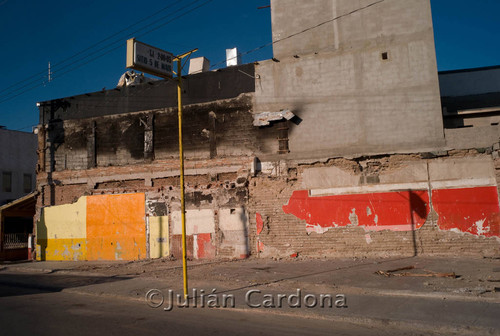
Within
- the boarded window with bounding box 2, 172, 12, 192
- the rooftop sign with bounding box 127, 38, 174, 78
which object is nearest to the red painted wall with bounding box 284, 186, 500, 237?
the rooftop sign with bounding box 127, 38, 174, 78

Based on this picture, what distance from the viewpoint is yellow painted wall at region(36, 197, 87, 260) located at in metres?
19.9

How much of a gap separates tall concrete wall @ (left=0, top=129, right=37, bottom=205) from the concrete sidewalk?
1899 centimetres

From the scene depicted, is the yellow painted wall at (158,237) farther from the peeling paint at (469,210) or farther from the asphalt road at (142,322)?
the peeling paint at (469,210)

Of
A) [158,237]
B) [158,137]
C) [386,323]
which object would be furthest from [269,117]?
[386,323]

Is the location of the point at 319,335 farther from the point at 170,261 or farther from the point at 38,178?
the point at 38,178

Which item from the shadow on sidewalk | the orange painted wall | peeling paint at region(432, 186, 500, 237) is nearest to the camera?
the shadow on sidewalk

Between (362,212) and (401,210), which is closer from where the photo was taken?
(401,210)

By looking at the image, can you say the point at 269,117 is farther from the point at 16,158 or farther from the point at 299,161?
the point at 16,158

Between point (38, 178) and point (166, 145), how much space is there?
7.88m

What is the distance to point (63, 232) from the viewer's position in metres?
20.4

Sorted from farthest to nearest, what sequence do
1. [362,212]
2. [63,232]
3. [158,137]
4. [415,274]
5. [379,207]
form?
[63,232], [158,137], [362,212], [379,207], [415,274]

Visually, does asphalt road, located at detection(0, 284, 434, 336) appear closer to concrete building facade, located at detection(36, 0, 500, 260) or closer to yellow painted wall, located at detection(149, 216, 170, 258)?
concrete building facade, located at detection(36, 0, 500, 260)

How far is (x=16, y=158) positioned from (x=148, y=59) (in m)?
30.5

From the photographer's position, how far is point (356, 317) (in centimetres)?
700
